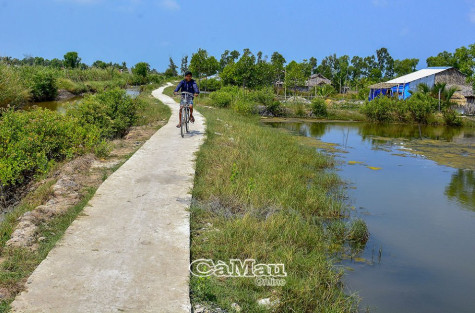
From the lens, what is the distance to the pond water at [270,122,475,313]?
489 centimetres

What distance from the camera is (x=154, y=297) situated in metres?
3.21

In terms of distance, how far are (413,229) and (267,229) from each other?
11.3 ft

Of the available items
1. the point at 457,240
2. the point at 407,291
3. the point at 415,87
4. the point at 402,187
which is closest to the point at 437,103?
the point at 415,87

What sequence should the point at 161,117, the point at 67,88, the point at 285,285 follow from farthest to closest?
the point at 67,88 < the point at 161,117 < the point at 285,285

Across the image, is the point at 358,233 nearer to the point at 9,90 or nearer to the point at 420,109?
the point at 9,90

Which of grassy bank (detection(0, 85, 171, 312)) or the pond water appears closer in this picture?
grassy bank (detection(0, 85, 171, 312))

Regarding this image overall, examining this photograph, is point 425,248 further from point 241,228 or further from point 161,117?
point 161,117

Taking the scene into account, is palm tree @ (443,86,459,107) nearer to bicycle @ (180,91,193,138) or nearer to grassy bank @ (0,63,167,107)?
grassy bank @ (0,63,167,107)

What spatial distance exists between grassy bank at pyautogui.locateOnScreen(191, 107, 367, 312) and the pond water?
0.46 meters

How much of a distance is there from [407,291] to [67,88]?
39.8m

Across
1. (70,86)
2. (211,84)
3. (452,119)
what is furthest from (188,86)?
(211,84)

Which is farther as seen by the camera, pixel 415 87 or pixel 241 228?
pixel 415 87

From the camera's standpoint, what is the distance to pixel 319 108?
29.7m

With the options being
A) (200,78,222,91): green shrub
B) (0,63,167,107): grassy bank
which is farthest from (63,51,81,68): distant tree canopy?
(200,78,222,91): green shrub
